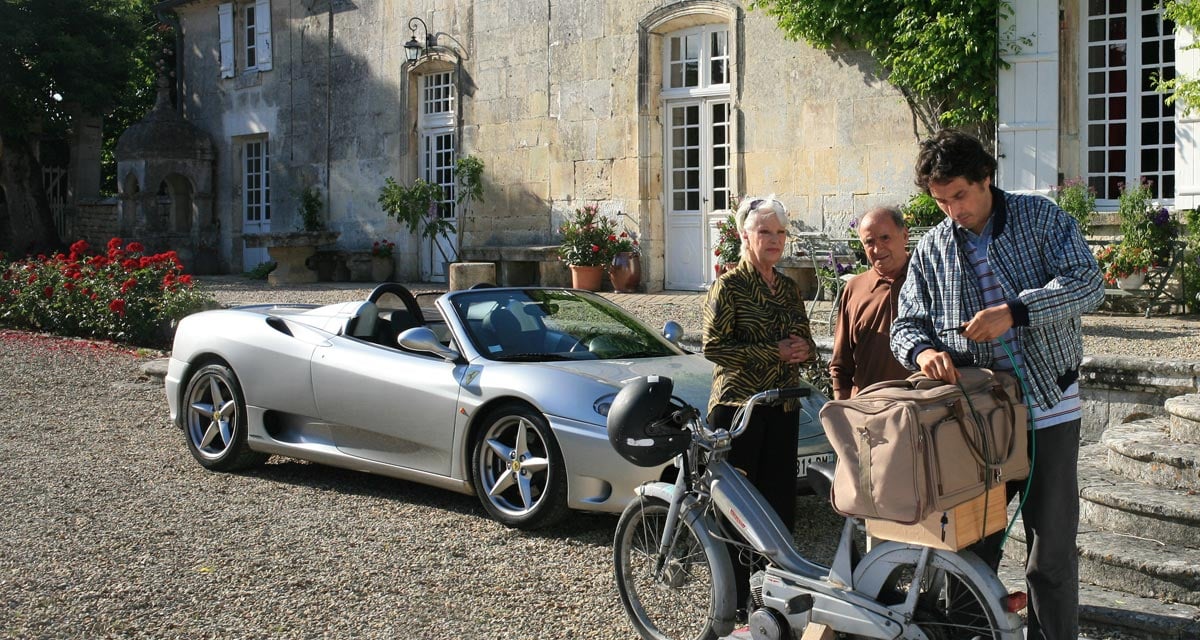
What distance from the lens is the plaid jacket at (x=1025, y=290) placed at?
335 centimetres

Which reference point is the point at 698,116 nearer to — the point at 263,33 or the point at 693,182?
the point at 693,182

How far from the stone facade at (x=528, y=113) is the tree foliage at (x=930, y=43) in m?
0.37

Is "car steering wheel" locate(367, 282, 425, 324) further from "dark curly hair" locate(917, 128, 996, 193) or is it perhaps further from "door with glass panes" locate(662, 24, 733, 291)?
"door with glass panes" locate(662, 24, 733, 291)

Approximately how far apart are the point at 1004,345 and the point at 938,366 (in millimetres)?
218

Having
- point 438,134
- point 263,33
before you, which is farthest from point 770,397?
point 263,33

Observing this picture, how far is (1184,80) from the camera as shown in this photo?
33.7ft

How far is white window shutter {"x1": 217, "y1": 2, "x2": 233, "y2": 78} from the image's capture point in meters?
22.2

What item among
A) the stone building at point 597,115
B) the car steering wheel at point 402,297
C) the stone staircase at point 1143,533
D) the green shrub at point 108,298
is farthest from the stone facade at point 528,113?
the stone staircase at point 1143,533

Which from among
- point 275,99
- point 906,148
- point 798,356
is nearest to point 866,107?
point 906,148

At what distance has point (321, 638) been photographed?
4.34m

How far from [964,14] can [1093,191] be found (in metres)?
2.12

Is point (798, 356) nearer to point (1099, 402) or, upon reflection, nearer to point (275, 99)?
point (1099, 402)

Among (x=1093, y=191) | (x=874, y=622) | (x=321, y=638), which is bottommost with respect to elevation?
(x=321, y=638)

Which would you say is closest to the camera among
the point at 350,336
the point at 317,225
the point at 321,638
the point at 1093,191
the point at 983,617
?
the point at 983,617
